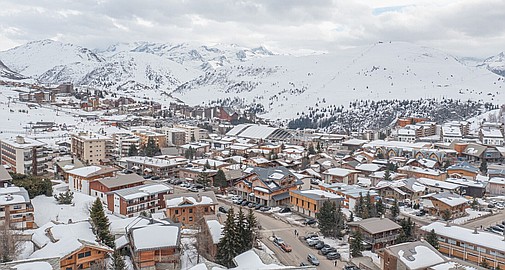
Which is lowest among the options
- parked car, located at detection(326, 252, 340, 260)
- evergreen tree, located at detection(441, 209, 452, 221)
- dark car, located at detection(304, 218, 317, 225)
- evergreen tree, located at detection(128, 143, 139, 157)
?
parked car, located at detection(326, 252, 340, 260)

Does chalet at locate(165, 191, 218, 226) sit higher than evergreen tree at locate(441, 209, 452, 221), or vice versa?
chalet at locate(165, 191, 218, 226)

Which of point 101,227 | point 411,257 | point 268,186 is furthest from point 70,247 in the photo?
point 268,186

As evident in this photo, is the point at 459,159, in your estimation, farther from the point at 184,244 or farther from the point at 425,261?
the point at 184,244

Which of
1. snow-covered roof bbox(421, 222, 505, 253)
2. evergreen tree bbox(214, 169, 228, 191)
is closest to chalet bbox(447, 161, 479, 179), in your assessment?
snow-covered roof bbox(421, 222, 505, 253)

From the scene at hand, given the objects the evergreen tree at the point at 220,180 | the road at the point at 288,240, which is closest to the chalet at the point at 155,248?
the road at the point at 288,240

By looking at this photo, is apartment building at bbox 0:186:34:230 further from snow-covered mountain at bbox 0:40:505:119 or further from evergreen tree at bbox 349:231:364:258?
snow-covered mountain at bbox 0:40:505:119

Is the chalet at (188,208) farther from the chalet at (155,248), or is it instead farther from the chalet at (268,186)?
the chalet at (155,248)

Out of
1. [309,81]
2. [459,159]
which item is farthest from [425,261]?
[309,81]
